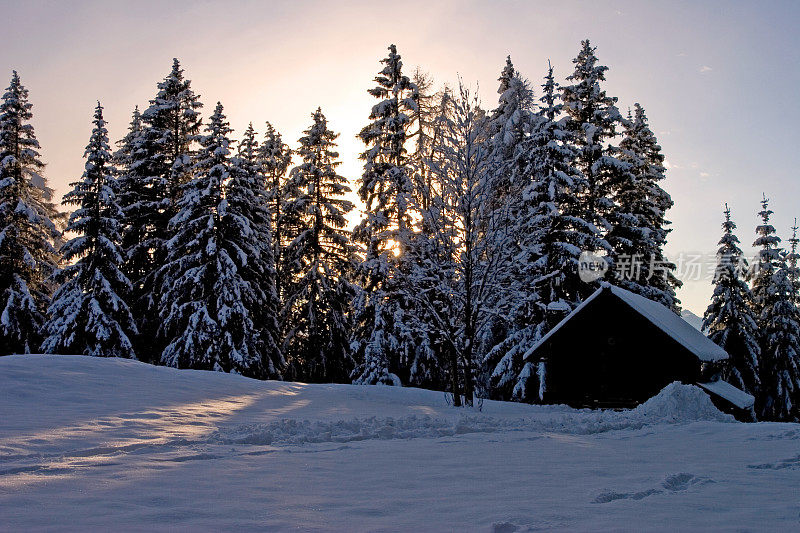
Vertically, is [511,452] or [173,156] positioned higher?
[173,156]

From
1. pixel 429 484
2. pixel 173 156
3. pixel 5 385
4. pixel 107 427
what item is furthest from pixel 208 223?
pixel 429 484

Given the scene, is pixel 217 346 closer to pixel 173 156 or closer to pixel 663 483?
pixel 173 156

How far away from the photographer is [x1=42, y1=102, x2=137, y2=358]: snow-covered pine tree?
24.5 m

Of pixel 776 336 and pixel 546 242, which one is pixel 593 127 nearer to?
pixel 546 242

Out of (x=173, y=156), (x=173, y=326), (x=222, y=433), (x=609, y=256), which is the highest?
(x=173, y=156)

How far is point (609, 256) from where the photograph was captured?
27.7 meters

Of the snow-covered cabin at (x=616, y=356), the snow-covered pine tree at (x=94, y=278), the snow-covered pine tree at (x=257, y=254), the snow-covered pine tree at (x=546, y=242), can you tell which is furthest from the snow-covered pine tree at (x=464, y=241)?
the snow-covered pine tree at (x=94, y=278)

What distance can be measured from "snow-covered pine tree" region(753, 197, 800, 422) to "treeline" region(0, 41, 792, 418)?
Result: 6232 millimetres

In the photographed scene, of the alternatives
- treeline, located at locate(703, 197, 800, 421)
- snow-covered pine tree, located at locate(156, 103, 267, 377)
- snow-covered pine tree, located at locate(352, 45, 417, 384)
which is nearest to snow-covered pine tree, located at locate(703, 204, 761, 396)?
treeline, located at locate(703, 197, 800, 421)

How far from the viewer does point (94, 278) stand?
25156 millimetres

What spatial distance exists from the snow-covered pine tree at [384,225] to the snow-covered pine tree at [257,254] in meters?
4.47

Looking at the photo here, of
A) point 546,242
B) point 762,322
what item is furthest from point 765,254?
point 546,242

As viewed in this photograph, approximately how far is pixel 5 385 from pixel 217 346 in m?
14.1

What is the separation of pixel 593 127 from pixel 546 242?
6.70 meters
